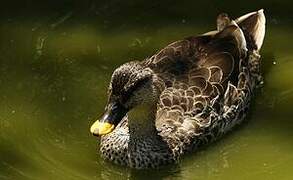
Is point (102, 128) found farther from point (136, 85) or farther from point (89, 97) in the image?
point (89, 97)

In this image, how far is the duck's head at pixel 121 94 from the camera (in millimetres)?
5750

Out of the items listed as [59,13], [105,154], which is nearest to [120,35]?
[59,13]

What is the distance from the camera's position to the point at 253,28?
724 cm

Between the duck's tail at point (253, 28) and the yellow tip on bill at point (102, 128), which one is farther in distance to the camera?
the duck's tail at point (253, 28)

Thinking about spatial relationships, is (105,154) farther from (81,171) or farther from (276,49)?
(276,49)

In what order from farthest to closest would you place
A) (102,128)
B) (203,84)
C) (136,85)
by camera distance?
(203,84), (136,85), (102,128)

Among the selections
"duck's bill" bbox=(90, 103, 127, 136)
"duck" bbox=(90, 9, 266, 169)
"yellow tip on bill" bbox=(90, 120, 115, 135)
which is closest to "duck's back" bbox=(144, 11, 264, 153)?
"duck" bbox=(90, 9, 266, 169)

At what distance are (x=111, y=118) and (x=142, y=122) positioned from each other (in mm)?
443

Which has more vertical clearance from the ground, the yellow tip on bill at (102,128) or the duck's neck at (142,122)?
the yellow tip on bill at (102,128)

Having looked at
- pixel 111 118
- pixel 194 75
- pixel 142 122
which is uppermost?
pixel 194 75

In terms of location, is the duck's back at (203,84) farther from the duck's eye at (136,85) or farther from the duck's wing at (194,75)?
the duck's eye at (136,85)

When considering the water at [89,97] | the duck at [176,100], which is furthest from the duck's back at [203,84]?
the water at [89,97]

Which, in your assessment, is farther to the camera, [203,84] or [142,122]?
[203,84]

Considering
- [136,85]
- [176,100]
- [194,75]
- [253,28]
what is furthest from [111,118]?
[253,28]
